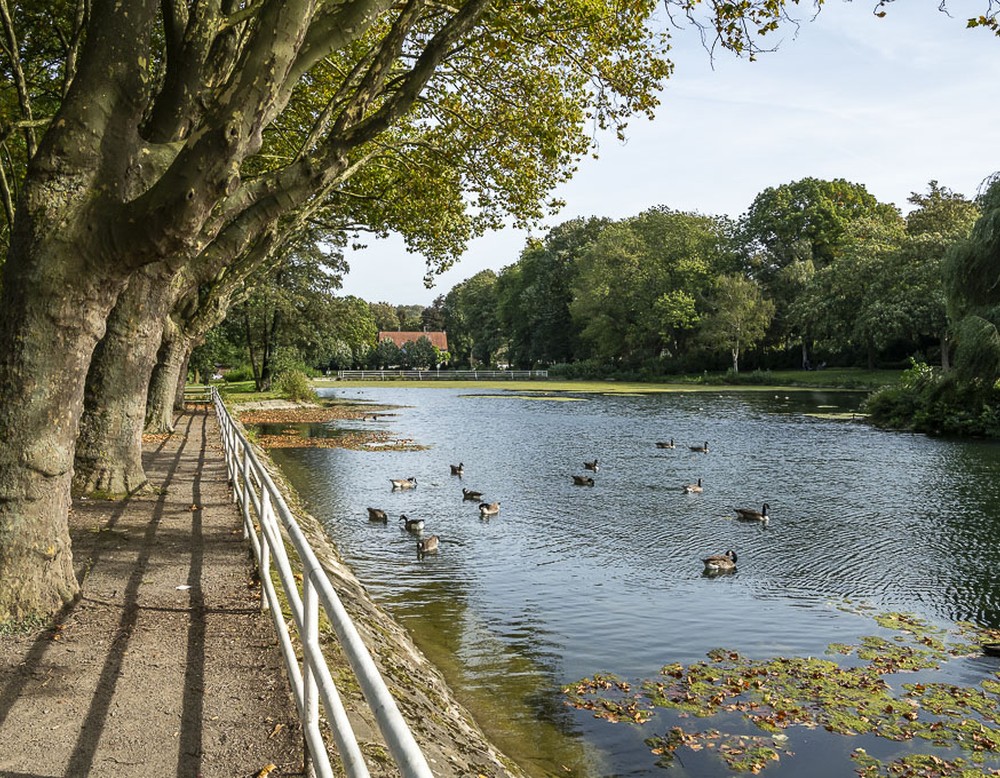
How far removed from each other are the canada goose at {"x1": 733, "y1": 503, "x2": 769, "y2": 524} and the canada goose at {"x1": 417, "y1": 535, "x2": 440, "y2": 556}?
23.8 ft

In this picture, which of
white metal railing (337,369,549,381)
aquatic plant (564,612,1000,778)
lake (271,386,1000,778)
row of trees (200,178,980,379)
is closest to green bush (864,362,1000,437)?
lake (271,386,1000,778)

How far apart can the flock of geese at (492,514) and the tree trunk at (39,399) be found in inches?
359

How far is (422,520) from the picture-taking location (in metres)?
17.9

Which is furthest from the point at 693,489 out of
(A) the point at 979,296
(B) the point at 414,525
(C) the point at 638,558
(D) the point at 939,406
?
(A) the point at 979,296

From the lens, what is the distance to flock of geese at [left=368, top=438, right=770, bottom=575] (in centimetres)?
1440

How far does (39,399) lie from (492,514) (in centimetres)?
1343

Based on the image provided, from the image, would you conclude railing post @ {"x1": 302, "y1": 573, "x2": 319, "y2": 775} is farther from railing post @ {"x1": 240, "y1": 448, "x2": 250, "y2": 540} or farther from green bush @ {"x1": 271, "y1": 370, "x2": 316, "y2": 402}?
green bush @ {"x1": 271, "y1": 370, "x2": 316, "y2": 402}

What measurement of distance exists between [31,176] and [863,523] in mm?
16999

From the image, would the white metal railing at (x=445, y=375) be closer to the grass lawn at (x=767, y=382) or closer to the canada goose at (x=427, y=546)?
the grass lawn at (x=767, y=382)

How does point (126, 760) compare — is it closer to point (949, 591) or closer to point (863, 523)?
point (949, 591)

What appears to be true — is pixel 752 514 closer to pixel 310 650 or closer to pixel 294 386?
pixel 310 650

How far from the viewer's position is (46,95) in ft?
63.1

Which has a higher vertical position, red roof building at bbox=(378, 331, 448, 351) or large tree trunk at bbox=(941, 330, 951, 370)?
red roof building at bbox=(378, 331, 448, 351)

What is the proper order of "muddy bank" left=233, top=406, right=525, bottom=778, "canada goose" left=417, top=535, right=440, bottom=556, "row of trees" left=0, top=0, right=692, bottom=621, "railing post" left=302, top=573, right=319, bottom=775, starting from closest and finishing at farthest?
1. "railing post" left=302, top=573, right=319, bottom=775
2. "muddy bank" left=233, top=406, right=525, bottom=778
3. "row of trees" left=0, top=0, right=692, bottom=621
4. "canada goose" left=417, top=535, right=440, bottom=556
